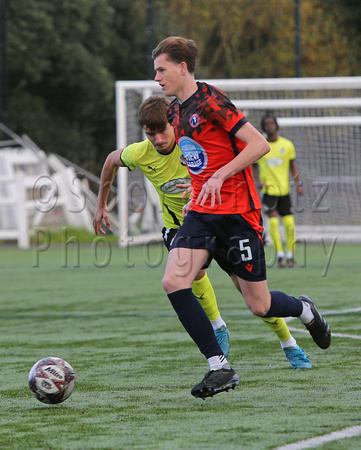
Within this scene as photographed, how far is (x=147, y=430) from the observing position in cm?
345

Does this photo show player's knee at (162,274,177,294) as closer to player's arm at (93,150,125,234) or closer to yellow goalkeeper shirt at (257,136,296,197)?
player's arm at (93,150,125,234)

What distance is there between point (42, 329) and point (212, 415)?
10.9ft

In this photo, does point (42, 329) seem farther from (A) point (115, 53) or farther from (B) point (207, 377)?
(A) point (115, 53)

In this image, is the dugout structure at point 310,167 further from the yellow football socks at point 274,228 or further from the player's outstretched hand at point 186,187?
the player's outstretched hand at point 186,187

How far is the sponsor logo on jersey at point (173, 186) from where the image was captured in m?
5.29

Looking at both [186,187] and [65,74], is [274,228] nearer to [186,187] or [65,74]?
[186,187]

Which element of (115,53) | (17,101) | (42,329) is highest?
(115,53)

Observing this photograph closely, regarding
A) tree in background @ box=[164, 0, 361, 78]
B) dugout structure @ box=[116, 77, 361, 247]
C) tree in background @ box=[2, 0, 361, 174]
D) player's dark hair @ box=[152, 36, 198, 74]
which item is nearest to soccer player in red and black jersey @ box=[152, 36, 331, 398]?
player's dark hair @ box=[152, 36, 198, 74]

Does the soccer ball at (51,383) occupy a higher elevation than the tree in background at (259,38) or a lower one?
lower

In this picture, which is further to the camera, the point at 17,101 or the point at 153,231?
the point at 17,101

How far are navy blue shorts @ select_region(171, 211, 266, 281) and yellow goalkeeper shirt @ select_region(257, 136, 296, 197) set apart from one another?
24.0 ft

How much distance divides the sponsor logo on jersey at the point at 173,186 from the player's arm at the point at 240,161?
1208 millimetres

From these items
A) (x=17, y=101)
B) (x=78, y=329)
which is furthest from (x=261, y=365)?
(x=17, y=101)

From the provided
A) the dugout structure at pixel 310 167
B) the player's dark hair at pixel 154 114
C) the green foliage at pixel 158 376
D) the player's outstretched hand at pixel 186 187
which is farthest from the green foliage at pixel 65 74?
the player's dark hair at pixel 154 114
